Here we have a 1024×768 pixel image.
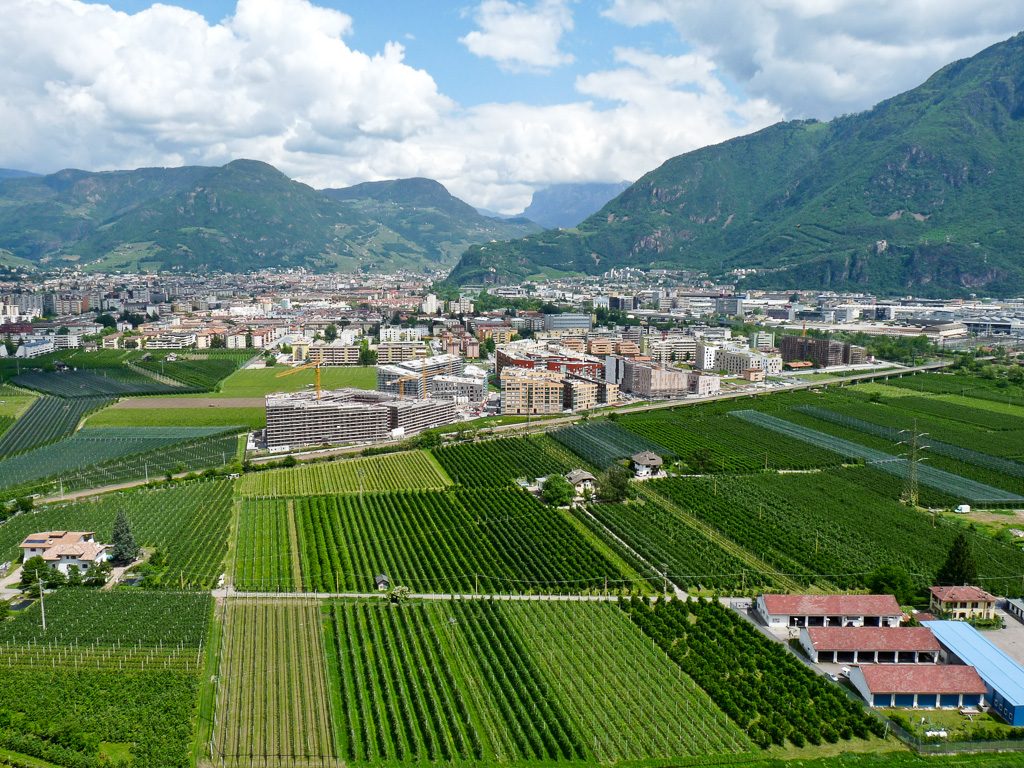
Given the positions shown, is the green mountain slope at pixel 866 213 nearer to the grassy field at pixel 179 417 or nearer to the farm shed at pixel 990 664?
the grassy field at pixel 179 417

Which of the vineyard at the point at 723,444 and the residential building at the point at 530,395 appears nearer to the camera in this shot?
the vineyard at the point at 723,444

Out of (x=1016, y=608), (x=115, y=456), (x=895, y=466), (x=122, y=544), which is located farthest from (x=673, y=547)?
(x=115, y=456)

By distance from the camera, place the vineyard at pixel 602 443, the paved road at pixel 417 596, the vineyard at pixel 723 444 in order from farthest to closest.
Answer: the vineyard at pixel 602 443 → the vineyard at pixel 723 444 → the paved road at pixel 417 596

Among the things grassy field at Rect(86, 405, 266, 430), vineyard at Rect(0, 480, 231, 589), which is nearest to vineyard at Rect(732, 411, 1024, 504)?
vineyard at Rect(0, 480, 231, 589)

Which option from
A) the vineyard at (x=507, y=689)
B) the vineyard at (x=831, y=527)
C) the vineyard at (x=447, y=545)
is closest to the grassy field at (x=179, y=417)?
the vineyard at (x=447, y=545)

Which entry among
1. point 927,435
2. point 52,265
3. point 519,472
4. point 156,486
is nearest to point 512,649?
point 519,472

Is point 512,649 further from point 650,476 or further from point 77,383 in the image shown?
point 77,383
